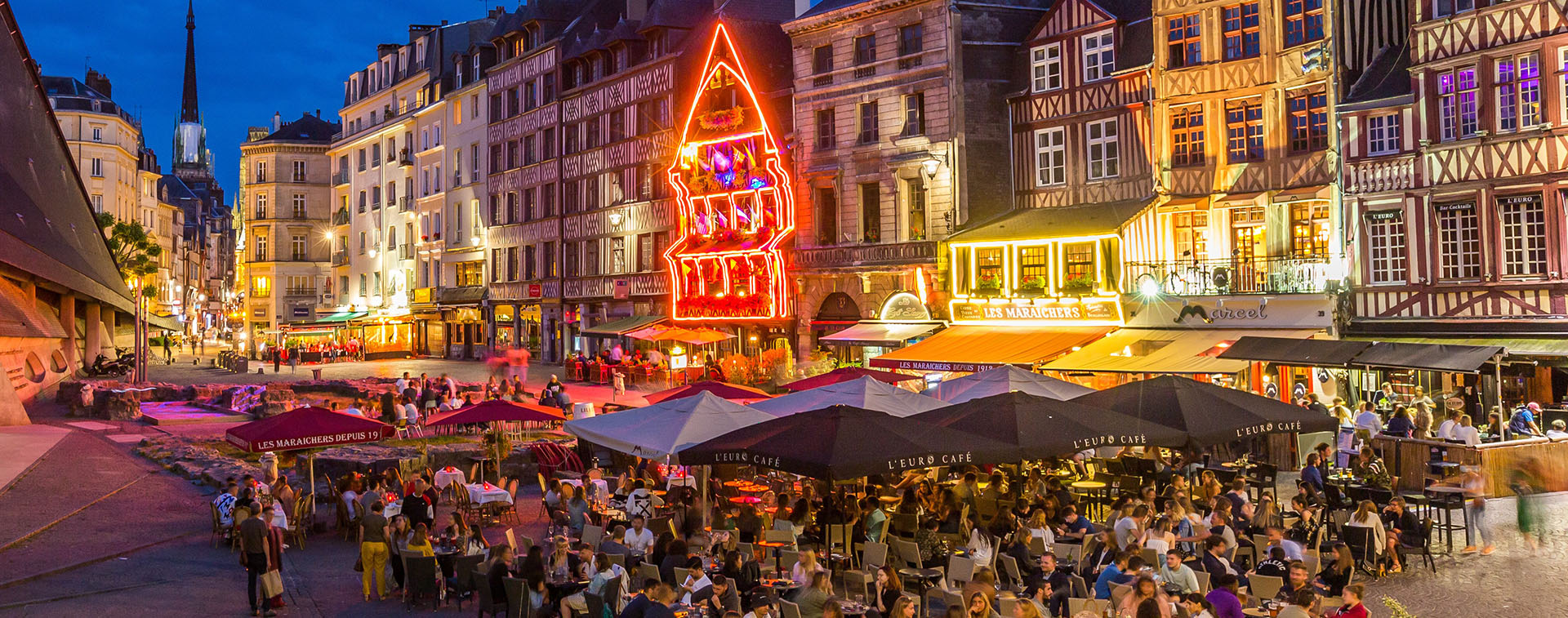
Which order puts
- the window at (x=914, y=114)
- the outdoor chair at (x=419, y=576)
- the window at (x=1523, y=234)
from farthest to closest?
the window at (x=914, y=114) < the window at (x=1523, y=234) < the outdoor chair at (x=419, y=576)

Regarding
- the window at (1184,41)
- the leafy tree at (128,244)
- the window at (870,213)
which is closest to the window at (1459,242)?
the window at (1184,41)

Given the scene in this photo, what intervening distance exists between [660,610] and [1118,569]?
13.5 ft

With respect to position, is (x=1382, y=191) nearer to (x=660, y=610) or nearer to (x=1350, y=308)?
(x=1350, y=308)

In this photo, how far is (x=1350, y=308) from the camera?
1040 inches

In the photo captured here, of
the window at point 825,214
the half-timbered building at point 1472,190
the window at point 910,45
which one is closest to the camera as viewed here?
the half-timbered building at point 1472,190

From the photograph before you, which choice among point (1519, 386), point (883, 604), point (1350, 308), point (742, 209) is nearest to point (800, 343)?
point (742, 209)

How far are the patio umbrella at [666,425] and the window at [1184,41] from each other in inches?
668

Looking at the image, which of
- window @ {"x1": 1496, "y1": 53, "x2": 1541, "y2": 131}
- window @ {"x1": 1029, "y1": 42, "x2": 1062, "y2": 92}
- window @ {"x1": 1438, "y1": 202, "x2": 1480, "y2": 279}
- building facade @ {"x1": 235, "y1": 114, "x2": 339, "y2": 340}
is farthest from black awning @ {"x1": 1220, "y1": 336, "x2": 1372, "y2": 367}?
building facade @ {"x1": 235, "y1": 114, "x2": 339, "y2": 340}

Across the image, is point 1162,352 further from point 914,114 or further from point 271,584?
point 271,584

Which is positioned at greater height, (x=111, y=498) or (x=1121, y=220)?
(x=1121, y=220)

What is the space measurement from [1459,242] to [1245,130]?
544 centimetres

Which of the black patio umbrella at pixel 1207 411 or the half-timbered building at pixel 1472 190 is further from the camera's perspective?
the half-timbered building at pixel 1472 190

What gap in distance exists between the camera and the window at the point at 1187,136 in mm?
29266

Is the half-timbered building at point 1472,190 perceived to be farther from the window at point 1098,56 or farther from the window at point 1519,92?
the window at point 1098,56
